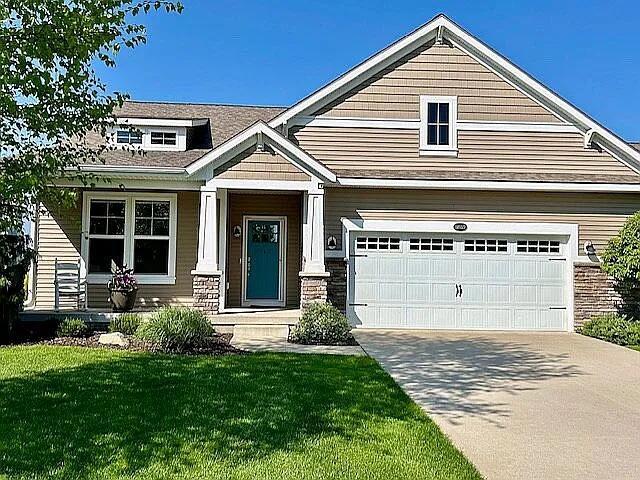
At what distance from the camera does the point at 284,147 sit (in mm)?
12531

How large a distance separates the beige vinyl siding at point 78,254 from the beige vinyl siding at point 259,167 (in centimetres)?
180

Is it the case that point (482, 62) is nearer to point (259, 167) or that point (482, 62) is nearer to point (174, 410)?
point (259, 167)

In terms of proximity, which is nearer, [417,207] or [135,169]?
[135,169]

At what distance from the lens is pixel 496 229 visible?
544 inches

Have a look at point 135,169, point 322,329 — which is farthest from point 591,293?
point 135,169

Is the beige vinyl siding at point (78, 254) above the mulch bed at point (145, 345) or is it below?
above

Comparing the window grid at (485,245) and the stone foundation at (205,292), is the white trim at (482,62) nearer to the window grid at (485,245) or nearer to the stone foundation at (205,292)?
the window grid at (485,245)

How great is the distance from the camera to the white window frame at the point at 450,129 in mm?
14117

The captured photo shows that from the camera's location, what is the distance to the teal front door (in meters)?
14.7

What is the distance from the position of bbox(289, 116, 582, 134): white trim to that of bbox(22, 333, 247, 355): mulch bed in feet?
19.0

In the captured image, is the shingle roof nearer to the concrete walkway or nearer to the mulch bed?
the mulch bed

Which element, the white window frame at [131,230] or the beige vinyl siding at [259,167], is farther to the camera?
the white window frame at [131,230]

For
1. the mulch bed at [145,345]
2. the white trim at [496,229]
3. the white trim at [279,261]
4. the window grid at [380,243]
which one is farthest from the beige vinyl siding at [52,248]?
Result: the window grid at [380,243]

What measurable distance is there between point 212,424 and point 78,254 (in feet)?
30.1
